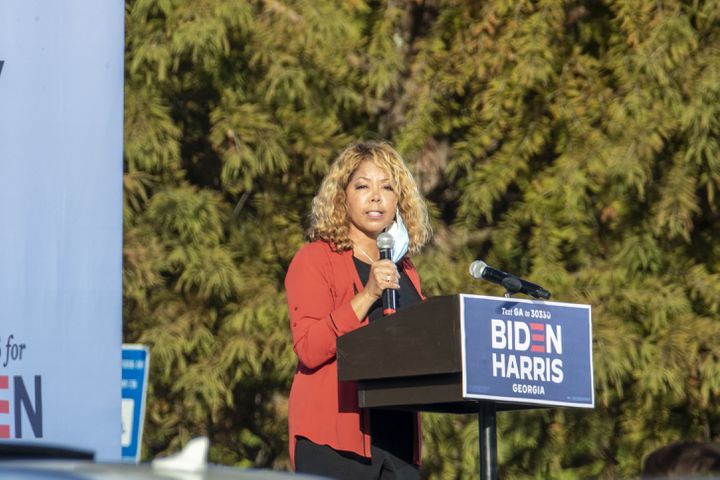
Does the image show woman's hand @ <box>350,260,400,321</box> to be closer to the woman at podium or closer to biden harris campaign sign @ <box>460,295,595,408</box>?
the woman at podium

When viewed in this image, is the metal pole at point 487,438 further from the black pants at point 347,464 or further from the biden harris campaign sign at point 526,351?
the black pants at point 347,464

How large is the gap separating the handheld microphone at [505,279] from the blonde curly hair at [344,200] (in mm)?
670

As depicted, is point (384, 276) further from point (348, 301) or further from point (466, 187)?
point (466, 187)

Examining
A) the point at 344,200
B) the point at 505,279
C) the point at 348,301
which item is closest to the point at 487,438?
the point at 505,279

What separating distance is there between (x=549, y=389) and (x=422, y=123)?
468cm

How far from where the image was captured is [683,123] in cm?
830

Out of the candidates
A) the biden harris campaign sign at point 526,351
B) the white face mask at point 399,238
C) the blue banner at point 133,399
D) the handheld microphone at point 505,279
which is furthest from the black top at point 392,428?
the blue banner at point 133,399

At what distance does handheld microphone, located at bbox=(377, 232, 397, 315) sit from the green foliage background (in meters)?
3.81

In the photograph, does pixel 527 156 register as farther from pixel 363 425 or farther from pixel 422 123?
pixel 363 425

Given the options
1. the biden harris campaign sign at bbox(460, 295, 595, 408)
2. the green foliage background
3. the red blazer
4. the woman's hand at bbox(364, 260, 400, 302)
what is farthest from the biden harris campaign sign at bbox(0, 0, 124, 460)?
the green foliage background

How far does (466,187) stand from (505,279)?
4.51 meters

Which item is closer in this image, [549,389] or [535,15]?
[549,389]

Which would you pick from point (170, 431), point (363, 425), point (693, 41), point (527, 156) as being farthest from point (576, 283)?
point (363, 425)

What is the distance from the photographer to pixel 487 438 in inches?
173
